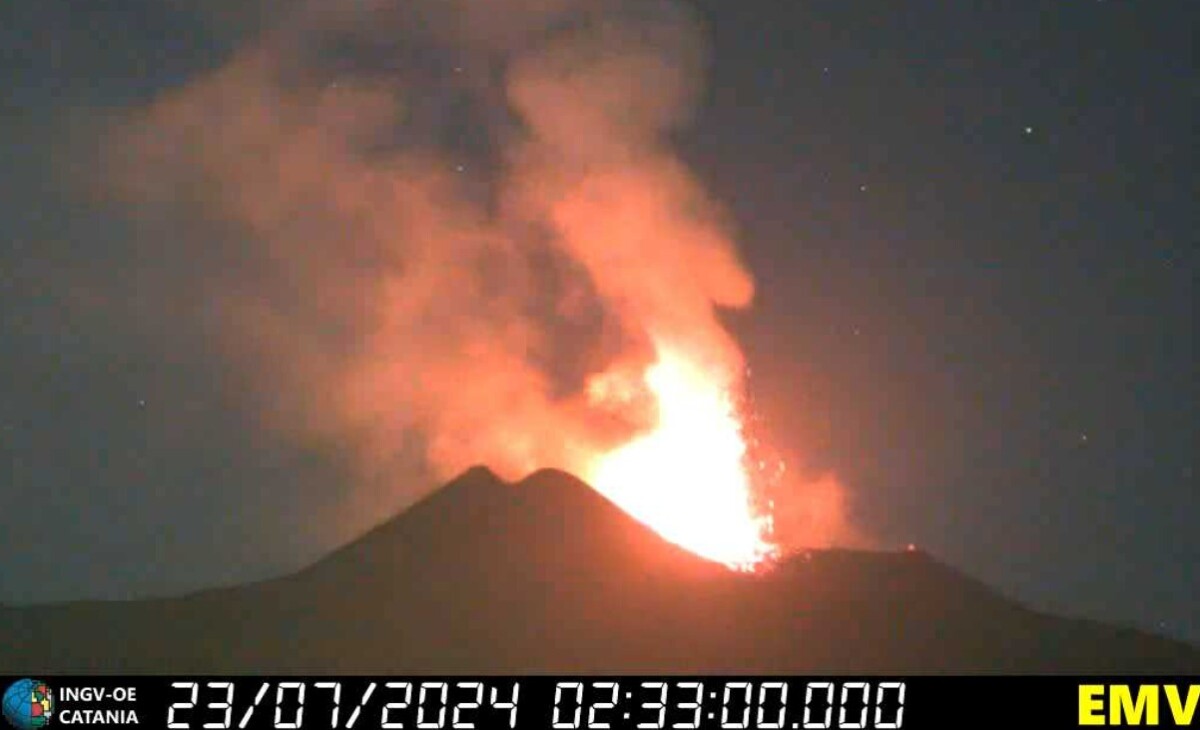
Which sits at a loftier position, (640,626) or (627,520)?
(627,520)

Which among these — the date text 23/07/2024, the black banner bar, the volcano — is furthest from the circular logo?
the volcano

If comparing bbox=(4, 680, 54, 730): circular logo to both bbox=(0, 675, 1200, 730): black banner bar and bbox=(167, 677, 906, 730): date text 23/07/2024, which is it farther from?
bbox=(167, 677, 906, 730): date text 23/07/2024

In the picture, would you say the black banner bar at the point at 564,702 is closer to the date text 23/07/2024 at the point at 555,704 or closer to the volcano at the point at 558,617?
the date text 23/07/2024 at the point at 555,704

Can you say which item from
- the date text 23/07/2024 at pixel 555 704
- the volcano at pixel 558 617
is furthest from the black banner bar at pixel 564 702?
the volcano at pixel 558 617

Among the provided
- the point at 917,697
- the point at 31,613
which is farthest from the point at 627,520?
the point at 917,697

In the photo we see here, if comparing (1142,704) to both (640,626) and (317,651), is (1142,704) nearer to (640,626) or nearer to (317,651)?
(640,626)

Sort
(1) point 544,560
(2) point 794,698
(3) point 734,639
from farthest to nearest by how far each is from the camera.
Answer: (1) point 544,560 → (3) point 734,639 → (2) point 794,698
